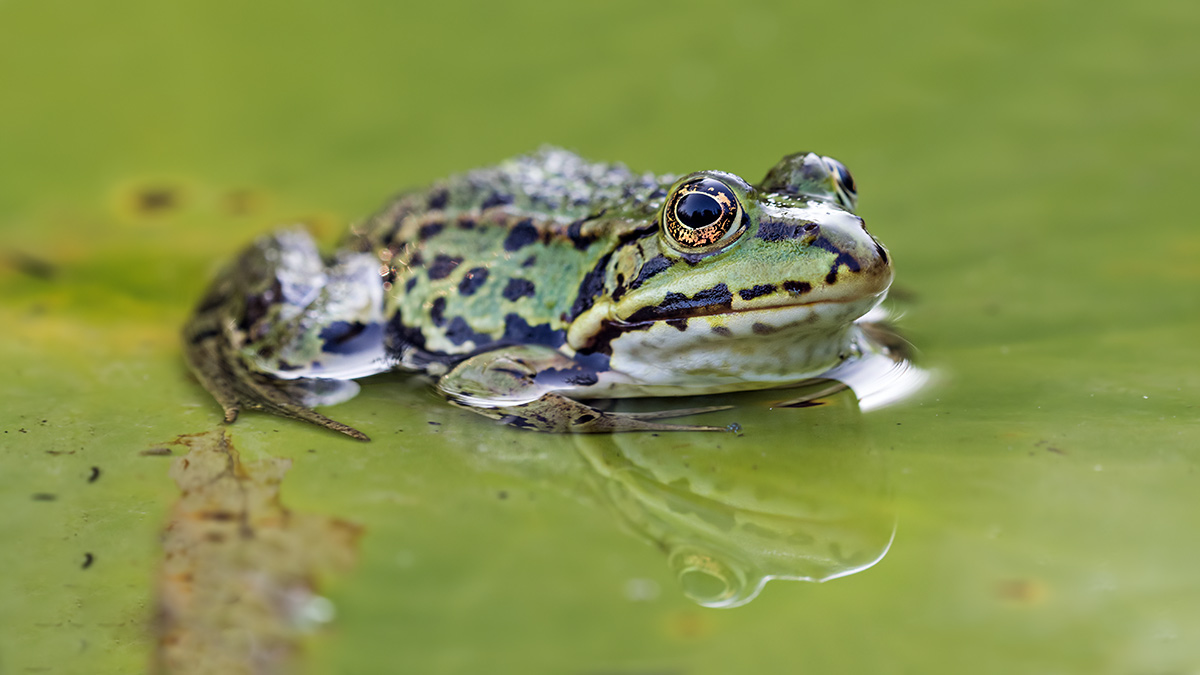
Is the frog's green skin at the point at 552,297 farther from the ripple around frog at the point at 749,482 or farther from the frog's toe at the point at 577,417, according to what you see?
the ripple around frog at the point at 749,482

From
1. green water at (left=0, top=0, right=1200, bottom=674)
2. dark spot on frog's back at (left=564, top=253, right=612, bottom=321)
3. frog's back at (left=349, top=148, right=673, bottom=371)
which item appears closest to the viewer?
green water at (left=0, top=0, right=1200, bottom=674)

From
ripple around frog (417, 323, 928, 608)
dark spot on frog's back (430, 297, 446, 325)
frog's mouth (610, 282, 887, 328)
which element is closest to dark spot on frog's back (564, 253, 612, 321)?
frog's mouth (610, 282, 887, 328)

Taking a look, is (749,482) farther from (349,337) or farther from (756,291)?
(349,337)

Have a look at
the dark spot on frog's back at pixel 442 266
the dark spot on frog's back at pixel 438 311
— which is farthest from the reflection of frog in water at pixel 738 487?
the dark spot on frog's back at pixel 442 266

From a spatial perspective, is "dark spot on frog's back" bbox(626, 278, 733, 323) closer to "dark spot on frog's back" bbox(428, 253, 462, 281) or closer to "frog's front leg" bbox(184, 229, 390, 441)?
"dark spot on frog's back" bbox(428, 253, 462, 281)

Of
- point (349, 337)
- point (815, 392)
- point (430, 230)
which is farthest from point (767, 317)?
point (349, 337)

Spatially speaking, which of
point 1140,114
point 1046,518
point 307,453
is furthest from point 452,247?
point 1140,114
